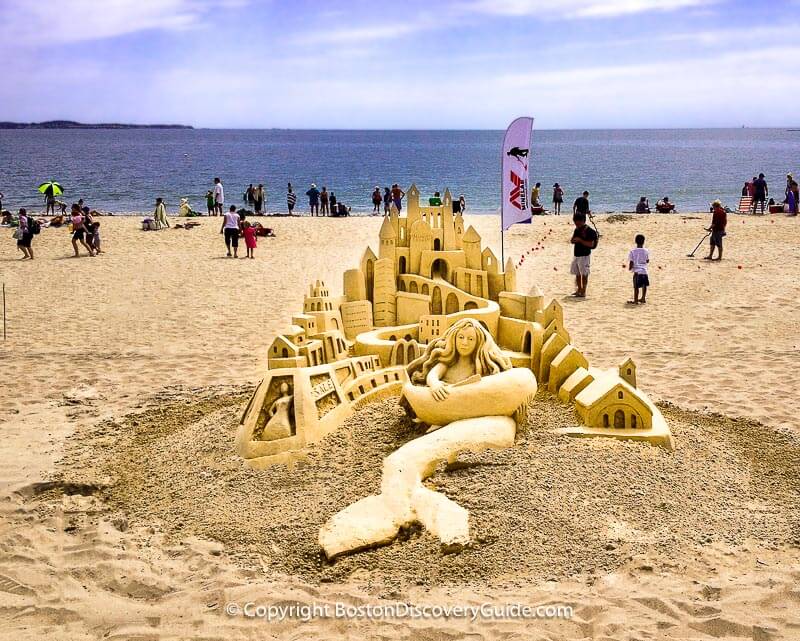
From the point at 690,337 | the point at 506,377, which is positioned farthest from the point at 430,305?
the point at 690,337

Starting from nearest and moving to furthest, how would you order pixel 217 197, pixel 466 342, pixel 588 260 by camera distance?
1. pixel 466 342
2. pixel 588 260
3. pixel 217 197

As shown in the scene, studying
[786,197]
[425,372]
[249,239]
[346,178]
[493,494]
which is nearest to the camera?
[493,494]

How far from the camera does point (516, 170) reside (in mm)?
10070

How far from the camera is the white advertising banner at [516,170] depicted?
10031 millimetres

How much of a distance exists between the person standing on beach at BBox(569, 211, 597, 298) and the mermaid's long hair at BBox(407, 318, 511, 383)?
23.5 ft

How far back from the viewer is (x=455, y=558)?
209 inches

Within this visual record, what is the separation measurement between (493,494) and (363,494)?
1.04m

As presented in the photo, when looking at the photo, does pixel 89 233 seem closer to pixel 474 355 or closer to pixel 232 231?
pixel 232 231

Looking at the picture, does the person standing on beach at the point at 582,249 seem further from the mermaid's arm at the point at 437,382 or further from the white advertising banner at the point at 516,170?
the mermaid's arm at the point at 437,382

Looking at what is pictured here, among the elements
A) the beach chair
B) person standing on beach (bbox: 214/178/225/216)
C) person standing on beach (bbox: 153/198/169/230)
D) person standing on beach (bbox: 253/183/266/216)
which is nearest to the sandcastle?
person standing on beach (bbox: 153/198/169/230)

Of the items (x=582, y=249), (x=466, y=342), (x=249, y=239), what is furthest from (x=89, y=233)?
(x=466, y=342)

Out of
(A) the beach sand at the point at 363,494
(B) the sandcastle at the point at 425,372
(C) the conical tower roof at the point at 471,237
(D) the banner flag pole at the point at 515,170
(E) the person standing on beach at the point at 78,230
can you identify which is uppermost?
(D) the banner flag pole at the point at 515,170

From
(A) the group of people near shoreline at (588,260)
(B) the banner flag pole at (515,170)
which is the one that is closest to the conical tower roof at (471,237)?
(B) the banner flag pole at (515,170)

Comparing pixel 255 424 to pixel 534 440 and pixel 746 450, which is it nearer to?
pixel 534 440
